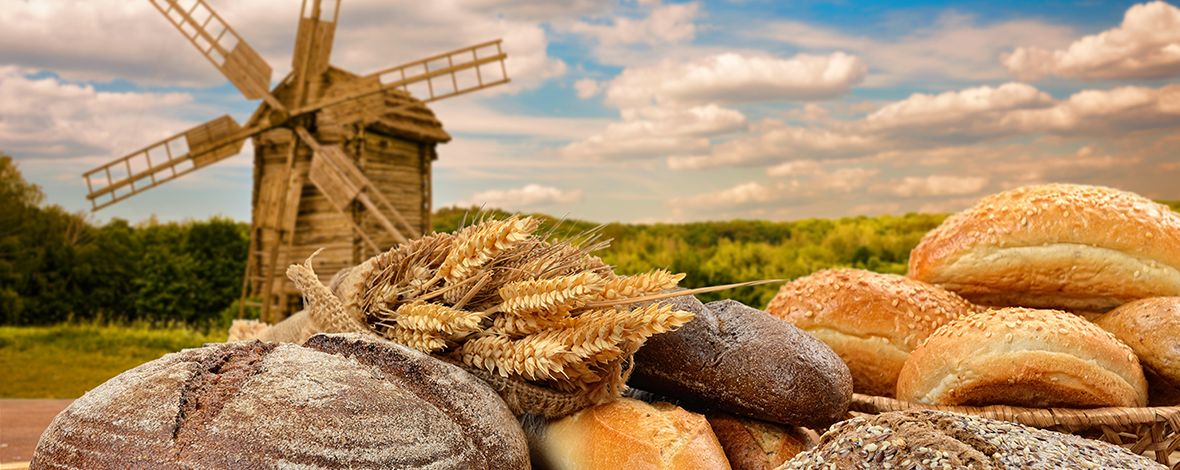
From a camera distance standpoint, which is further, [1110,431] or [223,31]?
[223,31]

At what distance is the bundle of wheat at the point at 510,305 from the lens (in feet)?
5.80

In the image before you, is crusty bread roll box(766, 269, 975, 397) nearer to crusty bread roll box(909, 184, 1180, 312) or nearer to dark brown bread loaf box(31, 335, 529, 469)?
crusty bread roll box(909, 184, 1180, 312)

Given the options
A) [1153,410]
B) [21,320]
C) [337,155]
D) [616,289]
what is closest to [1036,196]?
[1153,410]

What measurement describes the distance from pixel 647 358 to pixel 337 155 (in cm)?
848

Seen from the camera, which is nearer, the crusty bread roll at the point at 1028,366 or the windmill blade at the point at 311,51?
the crusty bread roll at the point at 1028,366

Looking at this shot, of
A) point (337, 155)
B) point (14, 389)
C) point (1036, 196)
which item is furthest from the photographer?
point (337, 155)

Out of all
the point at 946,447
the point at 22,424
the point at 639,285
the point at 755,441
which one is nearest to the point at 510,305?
the point at 639,285

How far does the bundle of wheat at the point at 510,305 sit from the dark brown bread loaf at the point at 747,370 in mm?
137

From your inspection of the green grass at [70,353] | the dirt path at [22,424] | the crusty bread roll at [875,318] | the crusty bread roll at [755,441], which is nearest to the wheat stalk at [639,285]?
the crusty bread roll at [755,441]

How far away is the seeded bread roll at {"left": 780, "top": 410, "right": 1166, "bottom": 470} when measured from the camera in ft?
5.01

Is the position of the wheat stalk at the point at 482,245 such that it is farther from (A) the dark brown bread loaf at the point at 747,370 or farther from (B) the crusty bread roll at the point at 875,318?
(B) the crusty bread roll at the point at 875,318

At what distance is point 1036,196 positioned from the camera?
3.02m

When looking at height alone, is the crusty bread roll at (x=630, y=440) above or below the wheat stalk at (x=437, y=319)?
below

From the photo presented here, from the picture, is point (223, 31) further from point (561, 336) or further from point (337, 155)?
point (561, 336)
